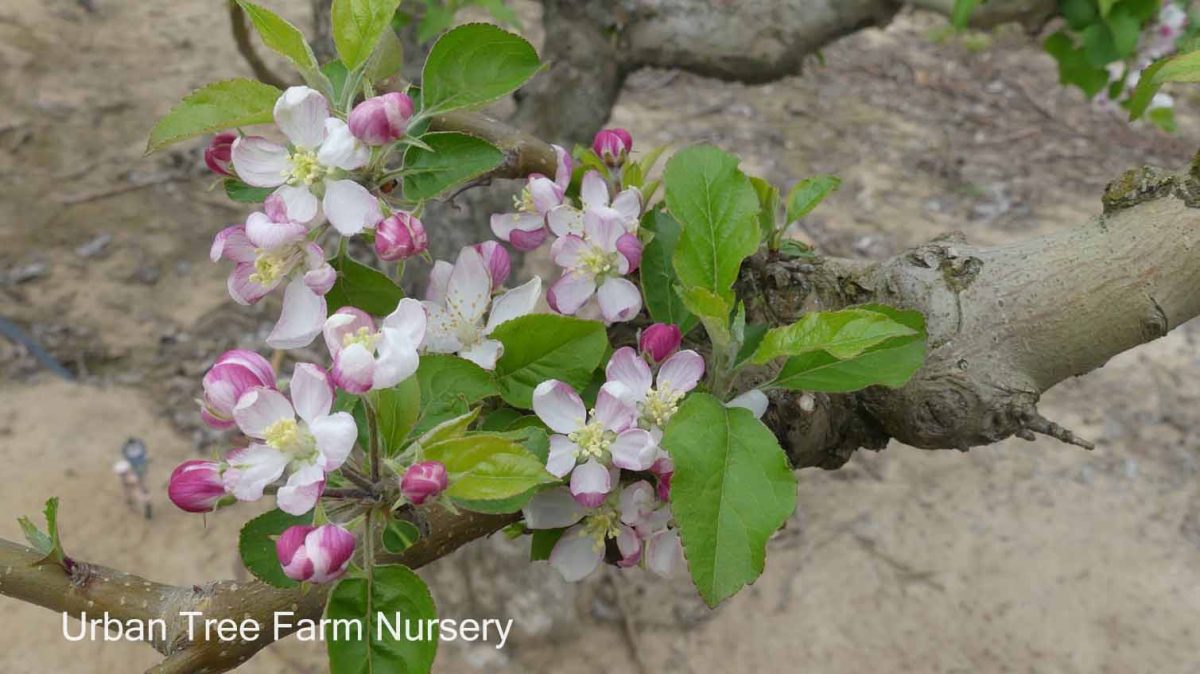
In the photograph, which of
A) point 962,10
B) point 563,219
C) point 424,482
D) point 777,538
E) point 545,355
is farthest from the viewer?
point 777,538

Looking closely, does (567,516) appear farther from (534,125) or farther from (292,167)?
(534,125)

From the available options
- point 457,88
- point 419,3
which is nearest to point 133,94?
point 419,3

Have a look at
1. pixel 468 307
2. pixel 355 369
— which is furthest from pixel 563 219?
pixel 355 369

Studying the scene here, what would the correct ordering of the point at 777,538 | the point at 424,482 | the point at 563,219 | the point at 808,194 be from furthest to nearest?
the point at 777,538 → the point at 808,194 → the point at 563,219 → the point at 424,482

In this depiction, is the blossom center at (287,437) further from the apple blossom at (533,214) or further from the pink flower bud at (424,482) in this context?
the apple blossom at (533,214)

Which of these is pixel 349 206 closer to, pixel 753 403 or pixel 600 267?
pixel 600 267

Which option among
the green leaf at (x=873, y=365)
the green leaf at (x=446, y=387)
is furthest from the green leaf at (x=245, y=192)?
the green leaf at (x=873, y=365)
